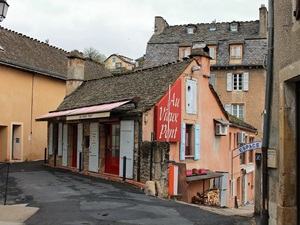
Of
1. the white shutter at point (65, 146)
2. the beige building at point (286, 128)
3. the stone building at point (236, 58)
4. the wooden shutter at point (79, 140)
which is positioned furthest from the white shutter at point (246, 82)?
the beige building at point (286, 128)

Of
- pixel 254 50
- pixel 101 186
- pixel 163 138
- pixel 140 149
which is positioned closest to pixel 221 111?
pixel 163 138

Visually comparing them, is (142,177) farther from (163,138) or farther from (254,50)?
(254,50)

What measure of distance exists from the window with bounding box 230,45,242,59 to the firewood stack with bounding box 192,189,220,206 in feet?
63.3

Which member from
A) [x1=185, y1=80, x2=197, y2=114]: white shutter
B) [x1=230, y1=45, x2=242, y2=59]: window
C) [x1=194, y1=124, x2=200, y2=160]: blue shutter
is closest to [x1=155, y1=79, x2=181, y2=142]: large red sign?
[x1=185, y1=80, x2=197, y2=114]: white shutter

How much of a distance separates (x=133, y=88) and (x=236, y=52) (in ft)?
61.2

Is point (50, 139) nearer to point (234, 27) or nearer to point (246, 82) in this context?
point (246, 82)

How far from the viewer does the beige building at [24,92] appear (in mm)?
21516

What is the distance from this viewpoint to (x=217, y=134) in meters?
17.8

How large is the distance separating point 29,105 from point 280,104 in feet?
64.3

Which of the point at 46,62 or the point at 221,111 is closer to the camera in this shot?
the point at 221,111

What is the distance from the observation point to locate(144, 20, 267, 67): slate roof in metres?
32.2

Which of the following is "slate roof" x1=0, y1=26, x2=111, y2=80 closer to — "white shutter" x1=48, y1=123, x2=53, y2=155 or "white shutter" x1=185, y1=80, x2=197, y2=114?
"white shutter" x1=48, y1=123, x2=53, y2=155

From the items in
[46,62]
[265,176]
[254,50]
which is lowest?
[265,176]

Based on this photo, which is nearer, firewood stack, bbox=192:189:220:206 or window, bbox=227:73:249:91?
firewood stack, bbox=192:189:220:206
